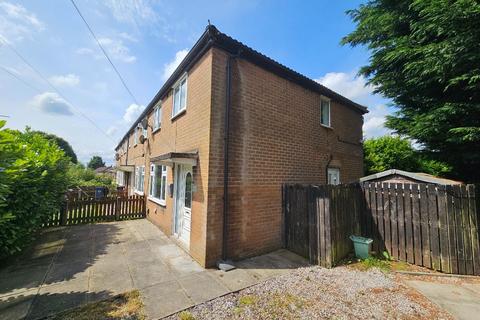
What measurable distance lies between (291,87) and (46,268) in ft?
27.5

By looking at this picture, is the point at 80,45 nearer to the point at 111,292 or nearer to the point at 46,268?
the point at 46,268

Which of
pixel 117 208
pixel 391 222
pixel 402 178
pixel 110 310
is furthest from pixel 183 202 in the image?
pixel 402 178

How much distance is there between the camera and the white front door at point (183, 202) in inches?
251

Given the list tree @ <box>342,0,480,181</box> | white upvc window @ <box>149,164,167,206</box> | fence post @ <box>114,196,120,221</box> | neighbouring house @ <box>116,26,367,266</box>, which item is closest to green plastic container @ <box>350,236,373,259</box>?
neighbouring house @ <box>116,26,367,266</box>

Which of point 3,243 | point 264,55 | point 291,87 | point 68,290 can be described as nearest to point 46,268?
point 3,243

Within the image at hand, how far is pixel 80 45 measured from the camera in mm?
6125

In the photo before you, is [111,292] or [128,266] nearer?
[111,292]

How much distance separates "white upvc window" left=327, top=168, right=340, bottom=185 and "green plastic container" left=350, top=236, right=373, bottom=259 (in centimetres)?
335

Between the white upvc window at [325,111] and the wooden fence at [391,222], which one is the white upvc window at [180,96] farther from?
the white upvc window at [325,111]

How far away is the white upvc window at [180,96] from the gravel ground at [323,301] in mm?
5415

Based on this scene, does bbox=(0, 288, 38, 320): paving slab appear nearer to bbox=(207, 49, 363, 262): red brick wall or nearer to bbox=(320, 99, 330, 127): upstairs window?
bbox=(207, 49, 363, 262): red brick wall

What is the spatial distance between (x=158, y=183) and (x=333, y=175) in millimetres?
7688

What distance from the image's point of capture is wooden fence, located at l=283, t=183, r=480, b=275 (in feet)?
15.8

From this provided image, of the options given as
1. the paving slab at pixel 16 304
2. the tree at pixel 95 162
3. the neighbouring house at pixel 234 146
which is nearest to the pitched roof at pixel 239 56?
the neighbouring house at pixel 234 146
